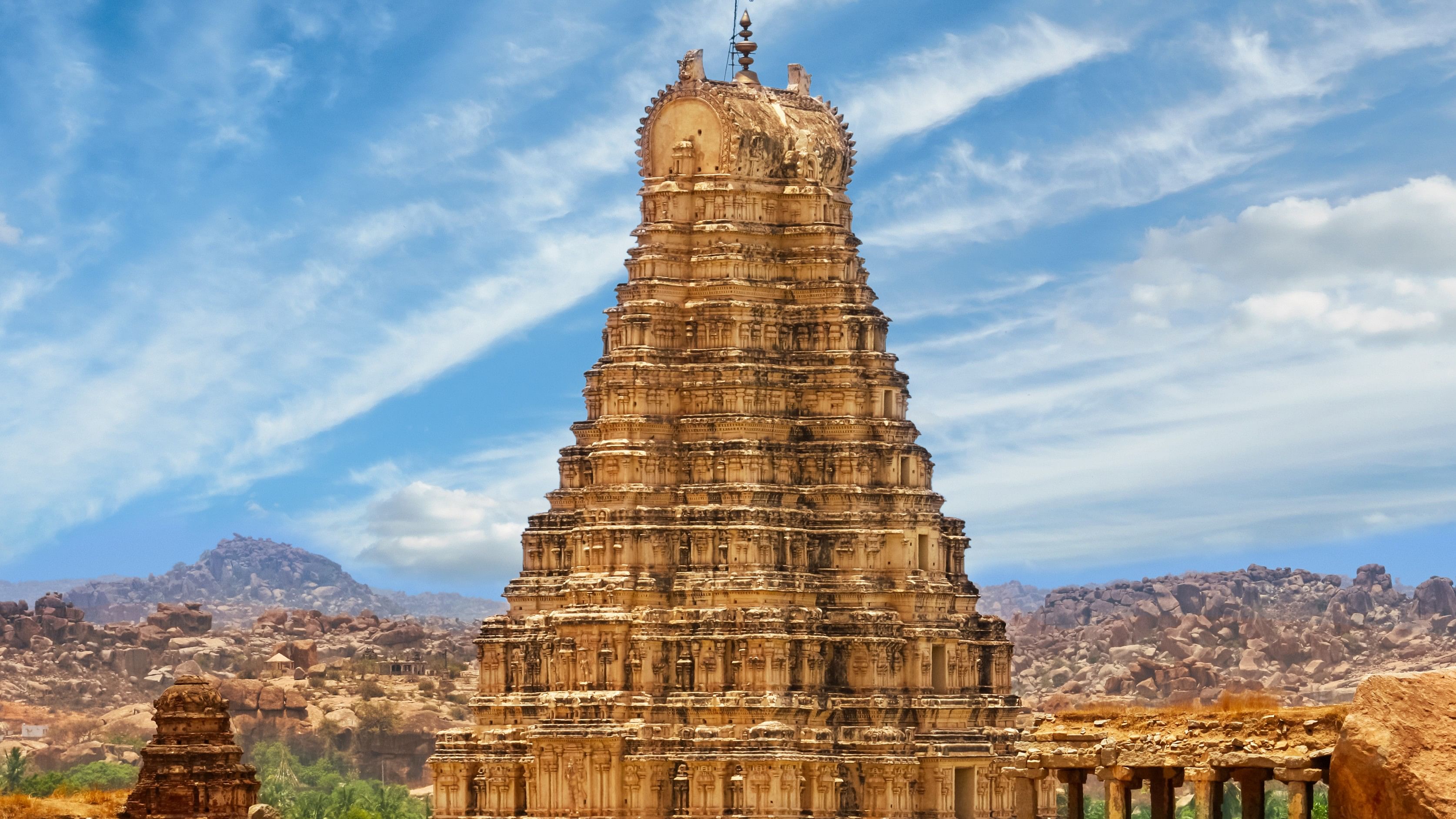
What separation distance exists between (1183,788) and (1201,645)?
47.4m

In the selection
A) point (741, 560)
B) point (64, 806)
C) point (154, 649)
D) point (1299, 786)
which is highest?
point (741, 560)

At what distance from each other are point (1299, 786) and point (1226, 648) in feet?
404

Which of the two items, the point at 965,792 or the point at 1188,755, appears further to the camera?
the point at 965,792

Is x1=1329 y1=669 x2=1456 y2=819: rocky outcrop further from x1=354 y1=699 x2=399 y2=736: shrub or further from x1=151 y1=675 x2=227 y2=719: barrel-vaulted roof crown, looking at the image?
x1=354 y1=699 x2=399 y2=736: shrub

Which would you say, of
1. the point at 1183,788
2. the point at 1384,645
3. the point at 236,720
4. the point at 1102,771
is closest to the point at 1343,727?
the point at 1102,771

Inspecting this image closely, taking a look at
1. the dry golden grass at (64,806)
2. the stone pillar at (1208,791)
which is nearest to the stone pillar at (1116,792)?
the stone pillar at (1208,791)

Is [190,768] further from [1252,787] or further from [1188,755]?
[1252,787]

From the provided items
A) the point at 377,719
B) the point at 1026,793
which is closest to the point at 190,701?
the point at 1026,793

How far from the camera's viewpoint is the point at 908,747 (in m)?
68.9

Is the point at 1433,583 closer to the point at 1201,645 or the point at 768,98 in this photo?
the point at 1201,645

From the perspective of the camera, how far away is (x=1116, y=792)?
154 feet

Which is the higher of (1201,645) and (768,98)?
(768,98)

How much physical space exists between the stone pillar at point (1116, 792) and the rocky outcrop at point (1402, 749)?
7326mm

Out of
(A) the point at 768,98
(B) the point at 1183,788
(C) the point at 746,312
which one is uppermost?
(A) the point at 768,98
